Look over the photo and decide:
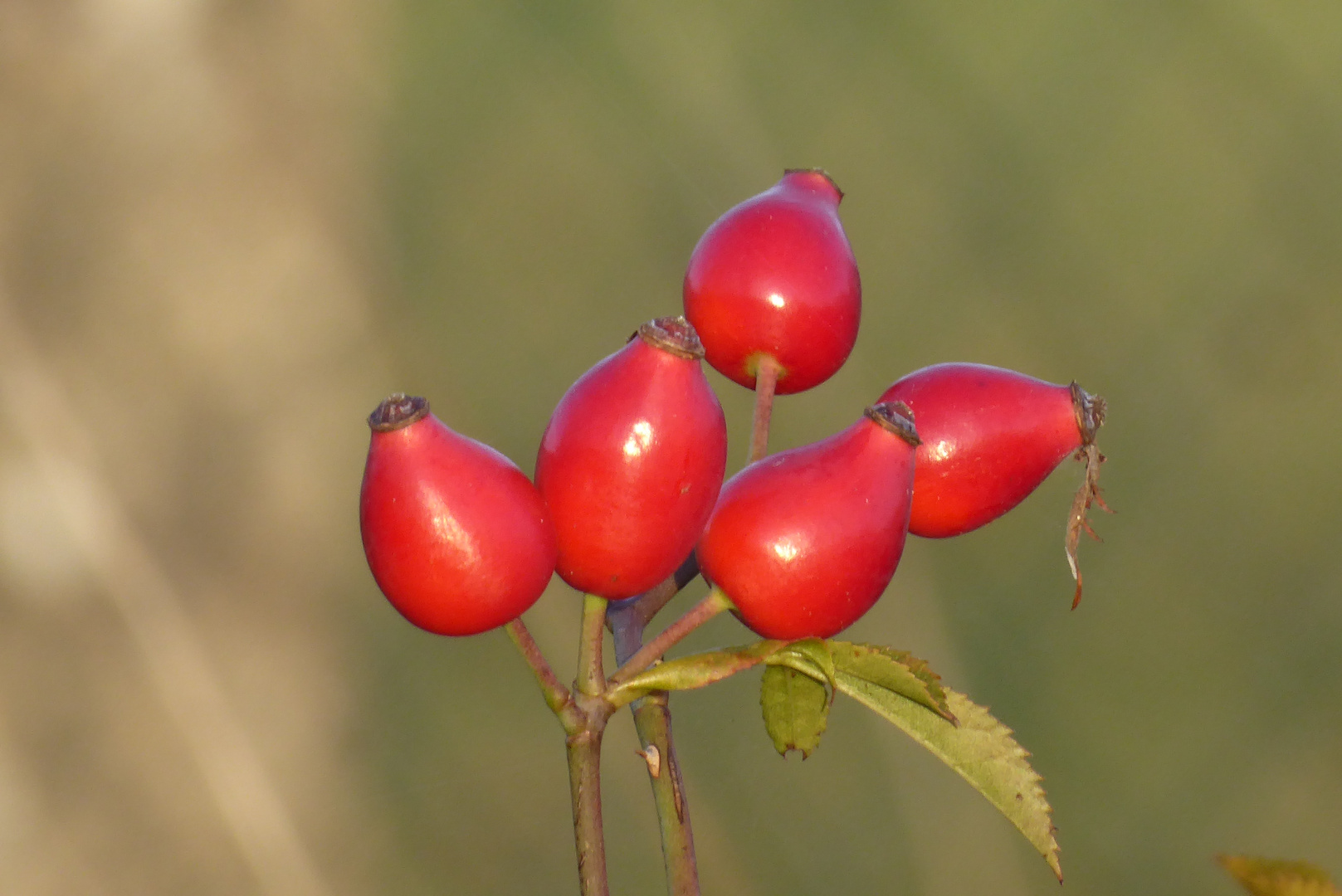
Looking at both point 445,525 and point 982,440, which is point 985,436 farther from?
point 445,525

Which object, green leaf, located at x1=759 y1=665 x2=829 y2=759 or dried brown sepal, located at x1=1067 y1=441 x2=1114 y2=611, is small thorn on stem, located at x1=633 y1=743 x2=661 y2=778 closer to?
green leaf, located at x1=759 y1=665 x2=829 y2=759

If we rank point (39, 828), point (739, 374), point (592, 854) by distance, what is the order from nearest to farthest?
point (592, 854)
point (739, 374)
point (39, 828)

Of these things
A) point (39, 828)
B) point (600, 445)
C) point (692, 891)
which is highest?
point (600, 445)

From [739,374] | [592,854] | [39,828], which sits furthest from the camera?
[39,828]

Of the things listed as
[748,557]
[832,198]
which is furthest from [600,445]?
[832,198]

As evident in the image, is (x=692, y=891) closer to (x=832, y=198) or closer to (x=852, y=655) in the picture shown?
(x=852, y=655)

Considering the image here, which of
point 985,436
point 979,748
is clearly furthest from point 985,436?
point 979,748
